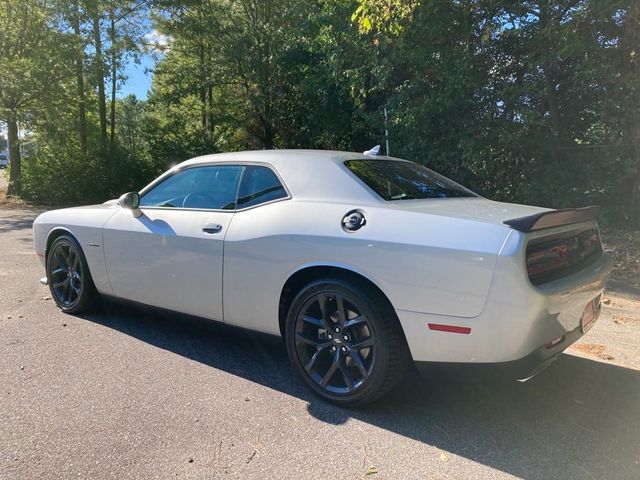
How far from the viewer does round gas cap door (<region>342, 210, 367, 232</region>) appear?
2.98 meters

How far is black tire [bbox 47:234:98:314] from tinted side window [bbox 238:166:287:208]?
1889mm

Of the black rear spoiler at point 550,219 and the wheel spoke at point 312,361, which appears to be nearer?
the black rear spoiler at point 550,219

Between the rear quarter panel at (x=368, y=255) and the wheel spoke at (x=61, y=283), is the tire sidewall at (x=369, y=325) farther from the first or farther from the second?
the wheel spoke at (x=61, y=283)

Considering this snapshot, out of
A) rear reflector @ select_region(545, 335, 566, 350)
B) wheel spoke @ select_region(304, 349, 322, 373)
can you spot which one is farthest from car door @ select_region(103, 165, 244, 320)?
rear reflector @ select_region(545, 335, 566, 350)

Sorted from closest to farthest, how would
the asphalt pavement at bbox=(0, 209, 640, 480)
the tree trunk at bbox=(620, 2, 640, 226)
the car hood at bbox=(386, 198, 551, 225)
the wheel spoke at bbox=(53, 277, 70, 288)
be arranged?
the asphalt pavement at bbox=(0, 209, 640, 480), the car hood at bbox=(386, 198, 551, 225), the wheel spoke at bbox=(53, 277, 70, 288), the tree trunk at bbox=(620, 2, 640, 226)

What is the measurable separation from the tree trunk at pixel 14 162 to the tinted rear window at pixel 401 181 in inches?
717

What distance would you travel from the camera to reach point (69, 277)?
15.9 ft

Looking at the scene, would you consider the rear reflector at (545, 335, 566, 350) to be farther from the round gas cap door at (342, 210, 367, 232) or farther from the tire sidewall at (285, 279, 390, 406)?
the round gas cap door at (342, 210, 367, 232)

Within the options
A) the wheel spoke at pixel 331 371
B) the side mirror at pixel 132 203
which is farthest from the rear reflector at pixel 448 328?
the side mirror at pixel 132 203

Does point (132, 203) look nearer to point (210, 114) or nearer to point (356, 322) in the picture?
point (356, 322)

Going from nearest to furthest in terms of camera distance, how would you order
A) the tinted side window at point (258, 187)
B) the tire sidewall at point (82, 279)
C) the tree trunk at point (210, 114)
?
1. the tinted side window at point (258, 187)
2. the tire sidewall at point (82, 279)
3. the tree trunk at point (210, 114)

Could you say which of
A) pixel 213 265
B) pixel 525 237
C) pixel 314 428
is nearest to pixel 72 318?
pixel 213 265

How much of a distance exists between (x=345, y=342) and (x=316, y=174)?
1120mm

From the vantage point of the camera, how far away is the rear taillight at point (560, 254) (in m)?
2.67
